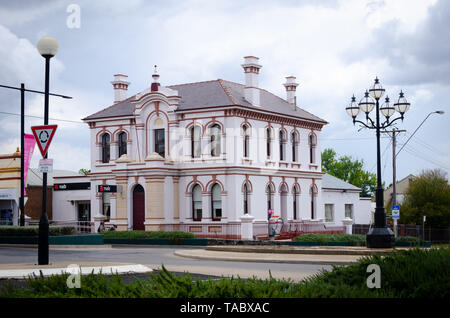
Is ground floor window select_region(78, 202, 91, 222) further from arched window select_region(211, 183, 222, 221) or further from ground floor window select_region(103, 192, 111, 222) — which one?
arched window select_region(211, 183, 222, 221)

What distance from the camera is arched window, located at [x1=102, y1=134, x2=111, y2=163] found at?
5069cm

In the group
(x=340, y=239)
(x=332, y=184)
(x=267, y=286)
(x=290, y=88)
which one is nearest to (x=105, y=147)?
(x=290, y=88)

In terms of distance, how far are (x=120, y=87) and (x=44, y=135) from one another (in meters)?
35.7

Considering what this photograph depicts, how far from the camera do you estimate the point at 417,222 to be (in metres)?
60.2

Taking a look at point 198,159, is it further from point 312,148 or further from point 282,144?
point 312,148

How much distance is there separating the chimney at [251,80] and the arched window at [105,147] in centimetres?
1107

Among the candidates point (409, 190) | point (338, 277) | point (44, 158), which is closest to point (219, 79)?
point (409, 190)

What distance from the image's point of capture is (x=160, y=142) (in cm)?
4728

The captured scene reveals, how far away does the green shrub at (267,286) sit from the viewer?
8695mm

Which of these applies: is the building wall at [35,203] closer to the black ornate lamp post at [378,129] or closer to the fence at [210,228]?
the fence at [210,228]

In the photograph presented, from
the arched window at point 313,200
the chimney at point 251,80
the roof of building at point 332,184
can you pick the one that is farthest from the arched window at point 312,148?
the chimney at point 251,80

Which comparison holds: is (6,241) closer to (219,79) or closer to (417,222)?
(219,79)
